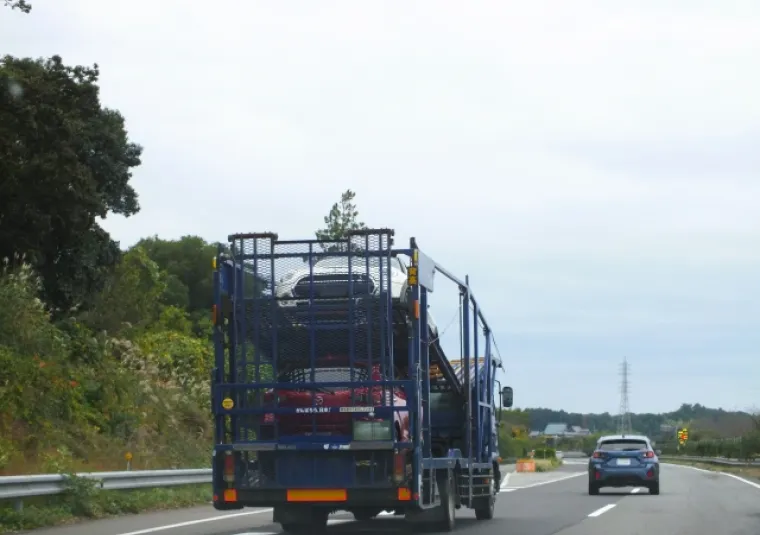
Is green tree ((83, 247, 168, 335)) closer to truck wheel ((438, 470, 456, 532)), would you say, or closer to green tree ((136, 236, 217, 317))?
green tree ((136, 236, 217, 317))

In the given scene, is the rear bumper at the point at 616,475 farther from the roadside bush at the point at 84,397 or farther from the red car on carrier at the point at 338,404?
the red car on carrier at the point at 338,404

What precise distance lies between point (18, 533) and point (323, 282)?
202 inches

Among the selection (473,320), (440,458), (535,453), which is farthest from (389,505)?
(535,453)

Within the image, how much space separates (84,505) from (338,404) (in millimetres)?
5995

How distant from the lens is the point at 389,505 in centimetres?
1480

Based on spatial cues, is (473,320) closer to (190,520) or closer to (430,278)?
(430,278)

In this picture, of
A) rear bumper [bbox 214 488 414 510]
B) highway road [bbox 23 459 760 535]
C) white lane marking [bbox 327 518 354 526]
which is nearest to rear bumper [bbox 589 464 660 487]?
highway road [bbox 23 459 760 535]

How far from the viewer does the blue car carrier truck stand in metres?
14.8

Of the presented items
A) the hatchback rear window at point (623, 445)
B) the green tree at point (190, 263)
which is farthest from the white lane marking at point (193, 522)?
the green tree at point (190, 263)

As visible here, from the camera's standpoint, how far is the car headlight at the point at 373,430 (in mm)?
14750

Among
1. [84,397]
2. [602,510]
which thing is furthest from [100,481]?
[84,397]

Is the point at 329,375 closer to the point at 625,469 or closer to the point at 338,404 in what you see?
the point at 338,404

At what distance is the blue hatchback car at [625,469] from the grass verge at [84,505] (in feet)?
37.4

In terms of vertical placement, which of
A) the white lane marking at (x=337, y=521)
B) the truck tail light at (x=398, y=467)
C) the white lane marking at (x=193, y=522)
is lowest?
the white lane marking at (x=337, y=521)
